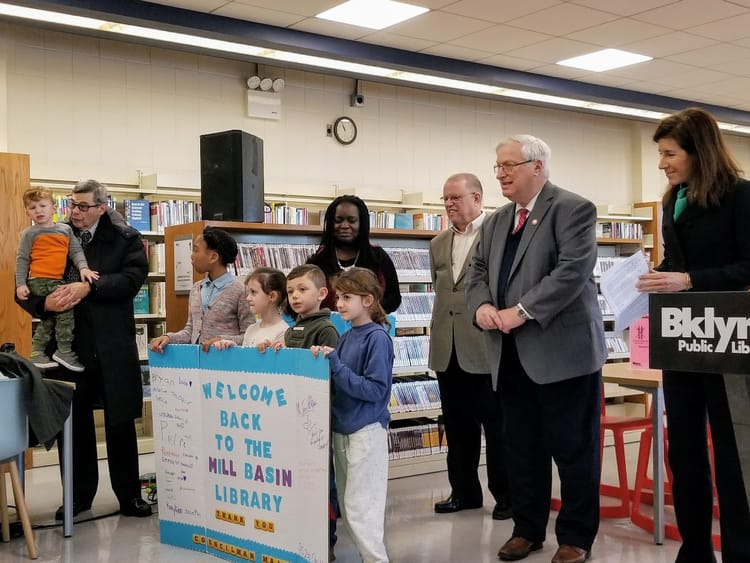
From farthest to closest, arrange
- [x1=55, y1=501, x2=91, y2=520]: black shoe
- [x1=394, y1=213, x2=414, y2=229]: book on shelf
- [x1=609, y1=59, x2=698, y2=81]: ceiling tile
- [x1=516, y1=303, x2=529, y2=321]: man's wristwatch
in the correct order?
[x1=394, y1=213, x2=414, y2=229]: book on shelf, [x1=609, y1=59, x2=698, y2=81]: ceiling tile, [x1=55, y1=501, x2=91, y2=520]: black shoe, [x1=516, y1=303, x2=529, y2=321]: man's wristwatch

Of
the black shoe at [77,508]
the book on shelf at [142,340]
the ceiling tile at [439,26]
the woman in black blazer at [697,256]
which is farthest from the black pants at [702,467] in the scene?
the book on shelf at [142,340]

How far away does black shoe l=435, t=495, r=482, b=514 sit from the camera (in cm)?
441

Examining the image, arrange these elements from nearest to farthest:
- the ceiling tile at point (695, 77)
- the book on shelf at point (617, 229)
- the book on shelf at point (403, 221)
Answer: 1. the book on shelf at point (403, 221)
2. the ceiling tile at point (695, 77)
3. the book on shelf at point (617, 229)

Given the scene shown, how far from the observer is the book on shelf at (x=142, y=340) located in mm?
7113

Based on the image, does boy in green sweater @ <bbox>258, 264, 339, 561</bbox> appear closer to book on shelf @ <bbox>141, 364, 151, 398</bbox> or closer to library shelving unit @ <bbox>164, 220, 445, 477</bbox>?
library shelving unit @ <bbox>164, 220, 445, 477</bbox>

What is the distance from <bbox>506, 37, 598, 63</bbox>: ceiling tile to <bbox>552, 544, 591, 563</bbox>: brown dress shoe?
17.3ft

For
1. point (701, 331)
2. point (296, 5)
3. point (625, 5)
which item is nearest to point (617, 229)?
point (625, 5)

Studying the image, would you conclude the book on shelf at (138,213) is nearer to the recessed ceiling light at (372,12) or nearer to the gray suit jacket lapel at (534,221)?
the recessed ceiling light at (372,12)

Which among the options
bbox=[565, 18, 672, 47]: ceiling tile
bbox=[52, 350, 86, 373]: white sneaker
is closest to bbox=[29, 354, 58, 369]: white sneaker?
bbox=[52, 350, 86, 373]: white sneaker

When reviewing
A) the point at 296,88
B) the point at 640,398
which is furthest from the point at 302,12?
the point at 640,398

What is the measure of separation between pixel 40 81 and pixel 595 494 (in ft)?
18.9

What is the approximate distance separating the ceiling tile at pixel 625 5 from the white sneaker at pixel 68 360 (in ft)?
14.8

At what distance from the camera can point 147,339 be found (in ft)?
23.7

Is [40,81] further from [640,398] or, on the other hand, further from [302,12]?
[640,398]
